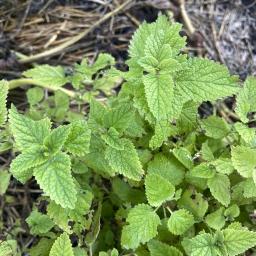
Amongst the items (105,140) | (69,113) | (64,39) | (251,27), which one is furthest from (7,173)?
(251,27)

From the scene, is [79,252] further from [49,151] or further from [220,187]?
[220,187]

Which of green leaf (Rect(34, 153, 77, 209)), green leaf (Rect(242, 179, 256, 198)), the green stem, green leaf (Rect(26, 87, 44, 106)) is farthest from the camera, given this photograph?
the green stem

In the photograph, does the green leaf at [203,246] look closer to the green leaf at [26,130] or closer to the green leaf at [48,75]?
the green leaf at [26,130]

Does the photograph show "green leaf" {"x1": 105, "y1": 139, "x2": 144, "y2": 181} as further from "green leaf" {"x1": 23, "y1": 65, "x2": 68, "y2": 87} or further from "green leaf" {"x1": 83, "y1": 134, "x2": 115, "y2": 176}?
"green leaf" {"x1": 23, "y1": 65, "x2": 68, "y2": 87}

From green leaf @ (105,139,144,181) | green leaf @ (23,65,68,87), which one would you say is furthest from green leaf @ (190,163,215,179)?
green leaf @ (23,65,68,87)

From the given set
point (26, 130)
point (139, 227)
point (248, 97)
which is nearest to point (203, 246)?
point (139, 227)

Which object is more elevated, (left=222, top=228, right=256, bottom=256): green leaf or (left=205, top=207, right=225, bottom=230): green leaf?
(left=222, top=228, right=256, bottom=256): green leaf

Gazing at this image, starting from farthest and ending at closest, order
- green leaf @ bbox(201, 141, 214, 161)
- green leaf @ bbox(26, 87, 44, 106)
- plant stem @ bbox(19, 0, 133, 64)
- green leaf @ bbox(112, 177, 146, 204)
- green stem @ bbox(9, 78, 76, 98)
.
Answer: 1. plant stem @ bbox(19, 0, 133, 64)
2. green stem @ bbox(9, 78, 76, 98)
3. green leaf @ bbox(26, 87, 44, 106)
4. green leaf @ bbox(112, 177, 146, 204)
5. green leaf @ bbox(201, 141, 214, 161)

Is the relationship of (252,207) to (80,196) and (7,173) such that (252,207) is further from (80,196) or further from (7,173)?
(7,173)
